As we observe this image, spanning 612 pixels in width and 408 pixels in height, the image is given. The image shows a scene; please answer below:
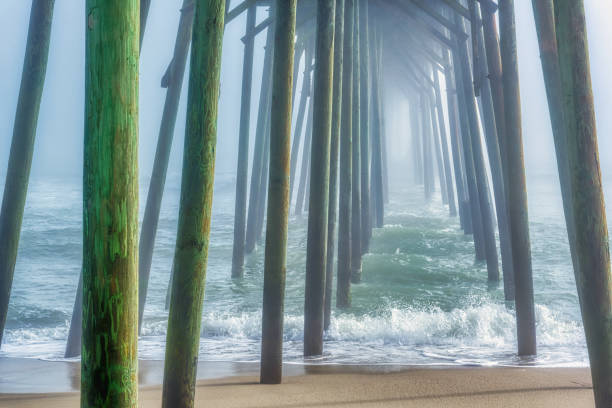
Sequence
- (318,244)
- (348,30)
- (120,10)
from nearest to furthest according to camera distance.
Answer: (120,10) → (318,244) → (348,30)

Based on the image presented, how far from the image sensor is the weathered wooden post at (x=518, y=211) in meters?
3.77

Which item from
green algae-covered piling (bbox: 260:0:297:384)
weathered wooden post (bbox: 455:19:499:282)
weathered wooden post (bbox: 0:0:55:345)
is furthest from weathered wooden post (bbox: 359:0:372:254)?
weathered wooden post (bbox: 0:0:55:345)

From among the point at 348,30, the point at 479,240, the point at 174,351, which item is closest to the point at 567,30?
the point at 174,351

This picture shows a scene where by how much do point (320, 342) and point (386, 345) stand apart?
101 centimetres

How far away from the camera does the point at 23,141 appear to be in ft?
11.2

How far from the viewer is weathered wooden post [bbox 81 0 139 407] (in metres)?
1.39

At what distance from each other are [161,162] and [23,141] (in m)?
1.48

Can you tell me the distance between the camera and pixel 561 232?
13906 mm

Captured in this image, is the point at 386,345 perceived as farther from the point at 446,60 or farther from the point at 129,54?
the point at 446,60

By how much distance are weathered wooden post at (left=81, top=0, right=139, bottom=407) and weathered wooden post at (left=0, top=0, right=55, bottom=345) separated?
2210mm

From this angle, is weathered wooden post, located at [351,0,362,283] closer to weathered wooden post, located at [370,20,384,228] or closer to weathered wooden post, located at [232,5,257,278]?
weathered wooden post, located at [232,5,257,278]

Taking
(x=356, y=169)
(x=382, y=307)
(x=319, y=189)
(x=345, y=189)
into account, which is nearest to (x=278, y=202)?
(x=319, y=189)

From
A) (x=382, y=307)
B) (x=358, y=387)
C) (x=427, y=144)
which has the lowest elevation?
(x=358, y=387)

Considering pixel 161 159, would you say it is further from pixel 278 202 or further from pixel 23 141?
pixel 278 202
